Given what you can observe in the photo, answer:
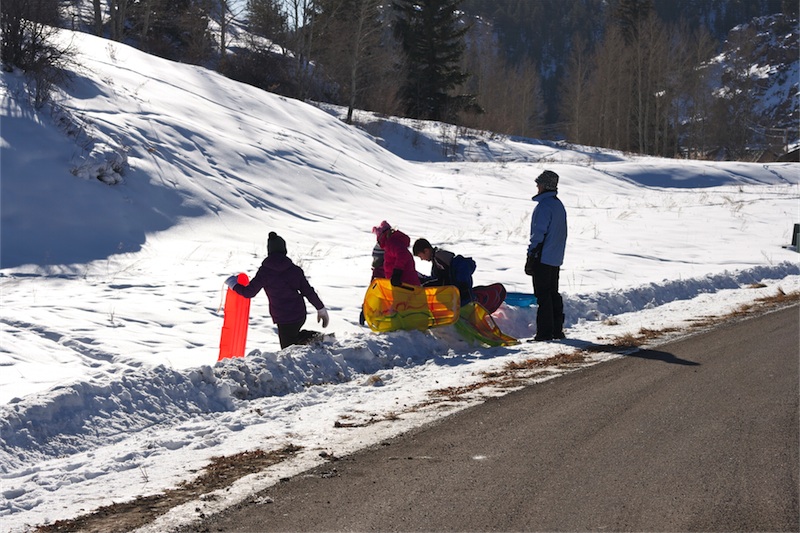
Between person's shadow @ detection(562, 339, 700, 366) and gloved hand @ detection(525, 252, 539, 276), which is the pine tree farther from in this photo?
person's shadow @ detection(562, 339, 700, 366)

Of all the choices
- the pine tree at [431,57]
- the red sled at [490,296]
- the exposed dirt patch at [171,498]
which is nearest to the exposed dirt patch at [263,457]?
the exposed dirt patch at [171,498]

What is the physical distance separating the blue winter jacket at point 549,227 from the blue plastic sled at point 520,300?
1.18 metres

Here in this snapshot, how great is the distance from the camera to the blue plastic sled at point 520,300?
10.3m

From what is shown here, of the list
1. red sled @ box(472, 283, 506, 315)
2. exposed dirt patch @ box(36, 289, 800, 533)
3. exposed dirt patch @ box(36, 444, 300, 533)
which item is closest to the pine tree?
red sled @ box(472, 283, 506, 315)

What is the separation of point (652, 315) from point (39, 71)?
13.5m

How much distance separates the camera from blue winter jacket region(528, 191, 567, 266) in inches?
360

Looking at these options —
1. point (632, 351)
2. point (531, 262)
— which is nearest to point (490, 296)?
point (531, 262)

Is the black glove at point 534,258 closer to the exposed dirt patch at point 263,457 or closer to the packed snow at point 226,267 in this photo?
the packed snow at point 226,267

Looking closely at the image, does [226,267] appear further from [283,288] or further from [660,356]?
[660,356]

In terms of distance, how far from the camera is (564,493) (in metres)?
4.25

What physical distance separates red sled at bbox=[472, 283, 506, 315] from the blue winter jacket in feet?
2.56

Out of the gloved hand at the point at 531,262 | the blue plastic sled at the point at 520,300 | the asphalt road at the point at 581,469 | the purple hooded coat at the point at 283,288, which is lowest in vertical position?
the asphalt road at the point at 581,469

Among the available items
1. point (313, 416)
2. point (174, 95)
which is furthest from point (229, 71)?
point (313, 416)

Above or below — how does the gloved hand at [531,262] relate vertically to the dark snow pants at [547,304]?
above
